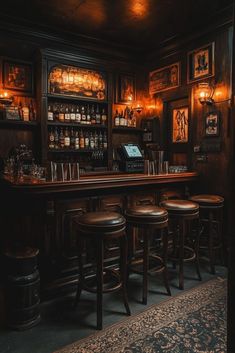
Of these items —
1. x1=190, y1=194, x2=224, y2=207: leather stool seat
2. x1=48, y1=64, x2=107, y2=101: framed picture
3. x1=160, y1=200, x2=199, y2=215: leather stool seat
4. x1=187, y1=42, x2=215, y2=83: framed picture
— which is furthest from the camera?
x1=48, y1=64, x2=107, y2=101: framed picture

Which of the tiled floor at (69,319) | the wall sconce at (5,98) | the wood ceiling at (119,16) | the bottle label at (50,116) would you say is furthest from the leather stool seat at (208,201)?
the wall sconce at (5,98)

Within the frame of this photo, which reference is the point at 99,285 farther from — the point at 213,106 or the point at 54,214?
the point at 213,106

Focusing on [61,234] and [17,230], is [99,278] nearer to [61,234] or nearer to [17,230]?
[61,234]

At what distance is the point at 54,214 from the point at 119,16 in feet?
9.12

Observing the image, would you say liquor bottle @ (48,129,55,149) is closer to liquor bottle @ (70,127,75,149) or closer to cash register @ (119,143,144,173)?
liquor bottle @ (70,127,75,149)

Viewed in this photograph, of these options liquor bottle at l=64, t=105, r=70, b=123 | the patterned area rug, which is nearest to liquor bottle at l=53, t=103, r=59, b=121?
liquor bottle at l=64, t=105, r=70, b=123

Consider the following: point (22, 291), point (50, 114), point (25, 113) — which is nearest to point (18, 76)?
point (25, 113)

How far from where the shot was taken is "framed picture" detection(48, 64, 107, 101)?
4.30 meters

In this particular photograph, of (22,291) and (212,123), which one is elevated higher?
(212,123)

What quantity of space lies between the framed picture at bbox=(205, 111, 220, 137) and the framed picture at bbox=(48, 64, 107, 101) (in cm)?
189

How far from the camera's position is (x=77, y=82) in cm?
457

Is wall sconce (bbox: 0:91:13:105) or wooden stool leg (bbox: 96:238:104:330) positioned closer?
wooden stool leg (bbox: 96:238:104:330)

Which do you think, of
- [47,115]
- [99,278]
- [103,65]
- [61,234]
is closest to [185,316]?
[99,278]

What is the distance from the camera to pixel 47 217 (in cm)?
248
